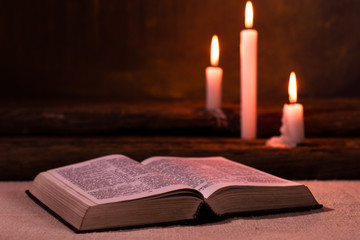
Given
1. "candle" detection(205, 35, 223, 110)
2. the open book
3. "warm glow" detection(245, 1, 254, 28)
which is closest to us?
the open book

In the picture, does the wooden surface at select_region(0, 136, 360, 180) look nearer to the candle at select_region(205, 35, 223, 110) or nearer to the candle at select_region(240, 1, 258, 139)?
the candle at select_region(240, 1, 258, 139)

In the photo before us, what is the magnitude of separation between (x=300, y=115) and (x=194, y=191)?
0.64 m

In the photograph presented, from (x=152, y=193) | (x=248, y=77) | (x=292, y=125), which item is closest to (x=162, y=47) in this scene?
(x=248, y=77)

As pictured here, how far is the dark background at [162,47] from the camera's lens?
269 cm

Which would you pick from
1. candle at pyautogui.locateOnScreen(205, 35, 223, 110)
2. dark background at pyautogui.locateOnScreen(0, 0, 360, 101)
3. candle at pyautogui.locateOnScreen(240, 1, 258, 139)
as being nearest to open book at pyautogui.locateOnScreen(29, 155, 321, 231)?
candle at pyautogui.locateOnScreen(240, 1, 258, 139)

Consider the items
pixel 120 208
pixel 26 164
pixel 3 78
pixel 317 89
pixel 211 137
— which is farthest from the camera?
pixel 317 89

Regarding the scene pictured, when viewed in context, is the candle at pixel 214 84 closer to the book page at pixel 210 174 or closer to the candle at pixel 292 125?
the candle at pixel 292 125

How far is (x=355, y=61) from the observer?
289 cm

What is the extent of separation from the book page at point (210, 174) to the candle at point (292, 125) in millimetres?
334

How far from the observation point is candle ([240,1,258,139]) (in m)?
1.64

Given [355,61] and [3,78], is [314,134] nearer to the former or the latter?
[355,61]

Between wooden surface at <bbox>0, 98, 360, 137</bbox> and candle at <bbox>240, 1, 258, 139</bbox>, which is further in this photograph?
wooden surface at <bbox>0, 98, 360, 137</bbox>

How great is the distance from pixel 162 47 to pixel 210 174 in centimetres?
177

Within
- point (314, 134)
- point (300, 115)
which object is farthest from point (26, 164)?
point (314, 134)
